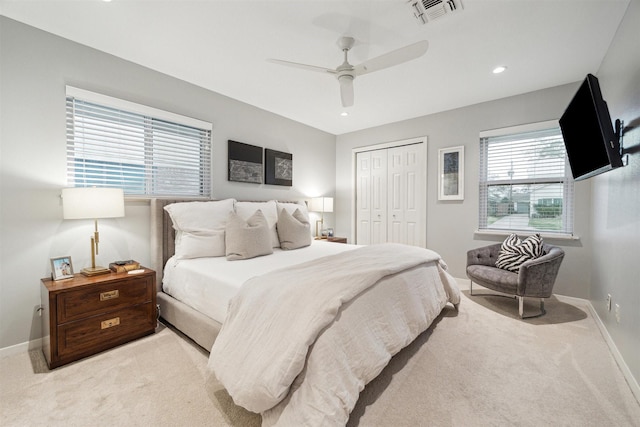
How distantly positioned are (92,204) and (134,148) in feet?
2.87

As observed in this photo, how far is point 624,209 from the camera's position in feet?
6.54

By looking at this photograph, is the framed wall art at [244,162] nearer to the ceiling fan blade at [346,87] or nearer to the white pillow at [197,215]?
the white pillow at [197,215]

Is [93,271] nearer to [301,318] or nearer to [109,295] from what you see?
[109,295]

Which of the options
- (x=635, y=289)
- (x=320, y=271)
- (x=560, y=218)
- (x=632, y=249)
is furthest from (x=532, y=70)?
(x=320, y=271)

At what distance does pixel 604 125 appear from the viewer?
1747mm

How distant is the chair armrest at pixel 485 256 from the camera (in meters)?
3.44

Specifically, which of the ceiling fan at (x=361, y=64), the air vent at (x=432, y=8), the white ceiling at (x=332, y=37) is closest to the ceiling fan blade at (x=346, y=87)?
the ceiling fan at (x=361, y=64)

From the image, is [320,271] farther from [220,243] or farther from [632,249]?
[632,249]

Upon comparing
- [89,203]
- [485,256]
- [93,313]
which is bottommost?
[93,313]

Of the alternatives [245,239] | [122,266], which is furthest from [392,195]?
[122,266]

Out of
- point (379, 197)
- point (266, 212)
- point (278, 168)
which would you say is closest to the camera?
point (266, 212)

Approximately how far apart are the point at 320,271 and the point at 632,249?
6.88 feet

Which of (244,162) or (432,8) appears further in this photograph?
(244,162)

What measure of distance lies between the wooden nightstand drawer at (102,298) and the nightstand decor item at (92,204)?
23cm
